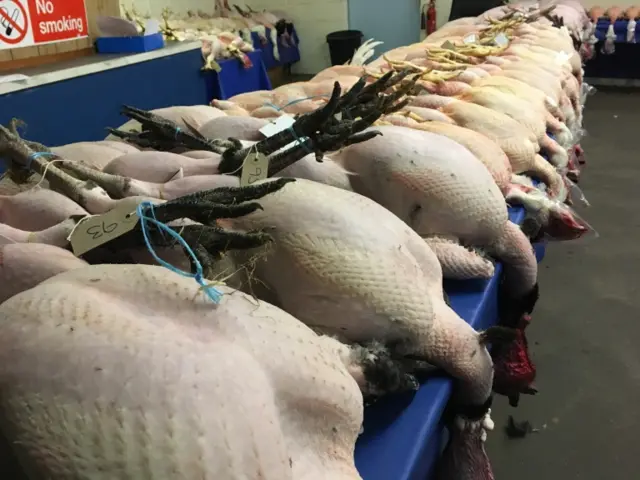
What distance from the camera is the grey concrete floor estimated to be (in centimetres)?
201

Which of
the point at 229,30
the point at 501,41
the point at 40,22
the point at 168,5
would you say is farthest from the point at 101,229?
the point at 168,5

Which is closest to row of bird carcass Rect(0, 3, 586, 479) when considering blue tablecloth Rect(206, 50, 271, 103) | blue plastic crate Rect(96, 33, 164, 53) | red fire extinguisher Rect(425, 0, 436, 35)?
blue plastic crate Rect(96, 33, 164, 53)

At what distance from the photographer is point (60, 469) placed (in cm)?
55

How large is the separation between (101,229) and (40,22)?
7.96 ft

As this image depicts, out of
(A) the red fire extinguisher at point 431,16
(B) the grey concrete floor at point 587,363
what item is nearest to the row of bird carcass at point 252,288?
(B) the grey concrete floor at point 587,363

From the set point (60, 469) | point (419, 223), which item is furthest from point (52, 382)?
point (419, 223)

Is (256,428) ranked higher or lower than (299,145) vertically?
lower

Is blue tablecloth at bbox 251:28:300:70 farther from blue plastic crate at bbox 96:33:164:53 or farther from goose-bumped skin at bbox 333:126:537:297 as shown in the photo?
goose-bumped skin at bbox 333:126:537:297

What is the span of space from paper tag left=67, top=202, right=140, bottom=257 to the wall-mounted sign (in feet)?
7.07

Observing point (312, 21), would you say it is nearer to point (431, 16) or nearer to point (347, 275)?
point (431, 16)

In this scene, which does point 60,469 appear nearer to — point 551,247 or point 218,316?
point 218,316

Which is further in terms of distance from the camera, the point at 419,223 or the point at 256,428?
the point at 419,223

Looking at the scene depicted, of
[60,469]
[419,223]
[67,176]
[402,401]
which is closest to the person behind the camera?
[60,469]

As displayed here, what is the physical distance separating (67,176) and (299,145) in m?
0.41
